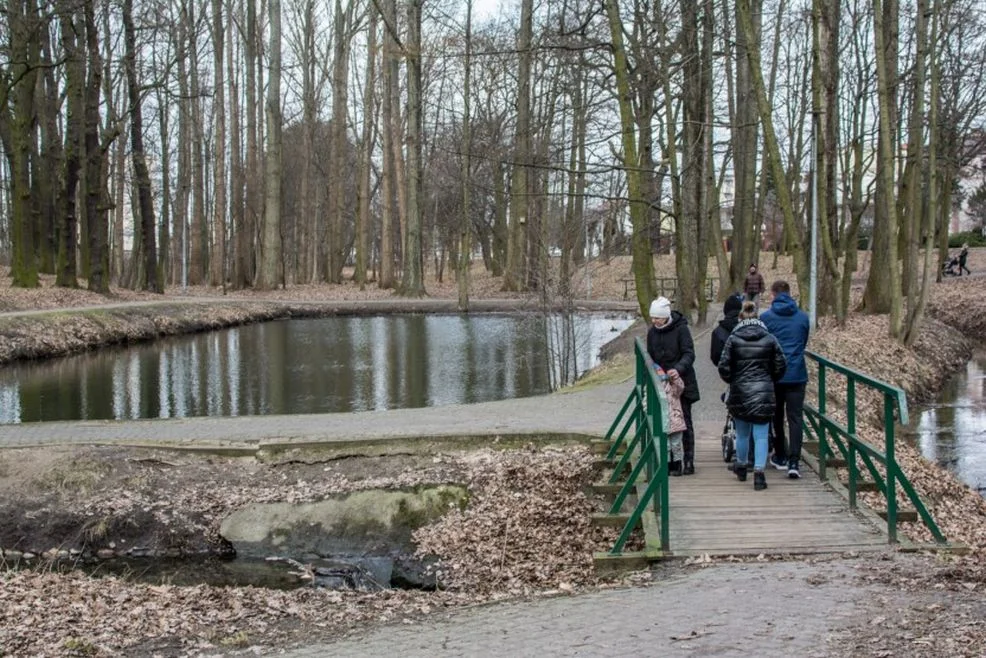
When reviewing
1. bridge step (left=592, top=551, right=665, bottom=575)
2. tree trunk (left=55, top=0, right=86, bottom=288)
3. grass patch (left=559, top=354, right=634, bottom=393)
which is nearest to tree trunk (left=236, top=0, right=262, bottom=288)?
tree trunk (left=55, top=0, right=86, bottom=288)

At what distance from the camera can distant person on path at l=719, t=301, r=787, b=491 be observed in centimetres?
861

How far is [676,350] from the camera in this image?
9227 mm

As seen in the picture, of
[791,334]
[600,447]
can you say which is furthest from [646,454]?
[600,447]

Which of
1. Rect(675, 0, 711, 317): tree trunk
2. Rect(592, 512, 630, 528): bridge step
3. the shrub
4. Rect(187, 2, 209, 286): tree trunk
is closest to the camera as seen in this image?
Rect(592, 512, 630, 528): bridge step

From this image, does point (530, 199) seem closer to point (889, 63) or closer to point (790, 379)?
point (889, 63)

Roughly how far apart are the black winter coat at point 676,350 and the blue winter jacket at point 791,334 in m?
0.73

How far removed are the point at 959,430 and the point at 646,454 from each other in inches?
372

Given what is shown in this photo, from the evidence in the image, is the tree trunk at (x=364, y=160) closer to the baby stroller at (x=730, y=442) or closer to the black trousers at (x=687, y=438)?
the baby stroller at (x=730, y=442)

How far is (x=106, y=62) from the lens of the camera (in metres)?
32.7

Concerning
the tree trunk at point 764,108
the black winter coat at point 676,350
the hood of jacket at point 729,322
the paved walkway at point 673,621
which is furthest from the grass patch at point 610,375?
the paved walkway at point 673,621

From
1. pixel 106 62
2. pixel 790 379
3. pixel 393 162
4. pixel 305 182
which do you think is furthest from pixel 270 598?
pixel 305 182

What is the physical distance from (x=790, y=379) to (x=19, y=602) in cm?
656

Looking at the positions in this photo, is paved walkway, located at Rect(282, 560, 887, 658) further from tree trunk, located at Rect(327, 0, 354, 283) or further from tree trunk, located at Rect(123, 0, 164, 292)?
tree trunk, located at Rect(327, 0, 354, 283)

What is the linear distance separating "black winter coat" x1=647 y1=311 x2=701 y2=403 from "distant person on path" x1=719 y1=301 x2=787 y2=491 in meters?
0.47
